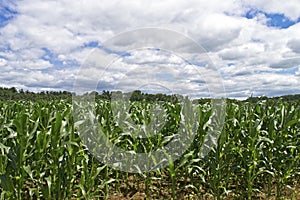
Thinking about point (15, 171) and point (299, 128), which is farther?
point (299, 128)

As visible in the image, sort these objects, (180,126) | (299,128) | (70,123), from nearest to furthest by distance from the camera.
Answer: (70,123) < (180,126) < (299,128)

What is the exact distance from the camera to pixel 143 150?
562 cm

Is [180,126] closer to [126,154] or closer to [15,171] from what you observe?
[126,154]

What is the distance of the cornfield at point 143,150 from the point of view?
409cm

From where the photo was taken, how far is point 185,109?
18.5 ft

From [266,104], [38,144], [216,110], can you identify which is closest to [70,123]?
[38,144]

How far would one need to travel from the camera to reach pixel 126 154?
5.81 m

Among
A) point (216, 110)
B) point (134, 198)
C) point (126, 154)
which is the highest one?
point (216, 110)

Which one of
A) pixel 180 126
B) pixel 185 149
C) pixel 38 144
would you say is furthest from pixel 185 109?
pixel 38 144

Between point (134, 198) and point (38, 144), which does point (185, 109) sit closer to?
point (134, 198)

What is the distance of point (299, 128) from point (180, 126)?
2.34m

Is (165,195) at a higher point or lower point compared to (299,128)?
lower

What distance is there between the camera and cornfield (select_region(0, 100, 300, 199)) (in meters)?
4.09

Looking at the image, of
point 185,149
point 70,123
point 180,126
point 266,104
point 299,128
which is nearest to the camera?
point 70,123
